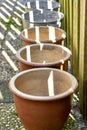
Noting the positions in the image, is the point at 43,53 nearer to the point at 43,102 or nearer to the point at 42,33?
the point at 42,33

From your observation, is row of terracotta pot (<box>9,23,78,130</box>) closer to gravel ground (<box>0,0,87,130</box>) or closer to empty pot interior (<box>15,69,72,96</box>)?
empty pot interior (<box>15,69,72,96</box>)

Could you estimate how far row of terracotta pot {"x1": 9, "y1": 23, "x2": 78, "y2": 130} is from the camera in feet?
6.83

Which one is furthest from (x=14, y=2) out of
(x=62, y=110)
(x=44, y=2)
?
(x=62, y=110)

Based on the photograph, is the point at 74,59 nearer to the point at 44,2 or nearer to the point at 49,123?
the point at 49,123

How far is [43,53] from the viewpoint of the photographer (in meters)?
2.99

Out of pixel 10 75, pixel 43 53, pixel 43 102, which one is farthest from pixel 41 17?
pixel 43 102

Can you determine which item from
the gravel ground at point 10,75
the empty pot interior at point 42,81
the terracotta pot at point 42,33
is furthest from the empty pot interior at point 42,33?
the empty pot interior at point 42,81

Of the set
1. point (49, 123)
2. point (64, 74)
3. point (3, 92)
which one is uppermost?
point (64, 74)

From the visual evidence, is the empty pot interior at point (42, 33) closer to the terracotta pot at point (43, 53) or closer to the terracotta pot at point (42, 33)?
the terracotta pot at point (42, 33)

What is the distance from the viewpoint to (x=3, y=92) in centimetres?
310

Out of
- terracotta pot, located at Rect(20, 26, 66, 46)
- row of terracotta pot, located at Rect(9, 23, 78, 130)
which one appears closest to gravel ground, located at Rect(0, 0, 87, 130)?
row of terracotta pot, located at Rect(9, 23, 78, 130)

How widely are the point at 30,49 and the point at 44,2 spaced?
1.95 m

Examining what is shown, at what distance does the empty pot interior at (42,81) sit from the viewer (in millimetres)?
2398

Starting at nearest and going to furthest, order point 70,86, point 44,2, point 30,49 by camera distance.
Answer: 1. point 70,86
2. point 30,49
3. point 44,2
